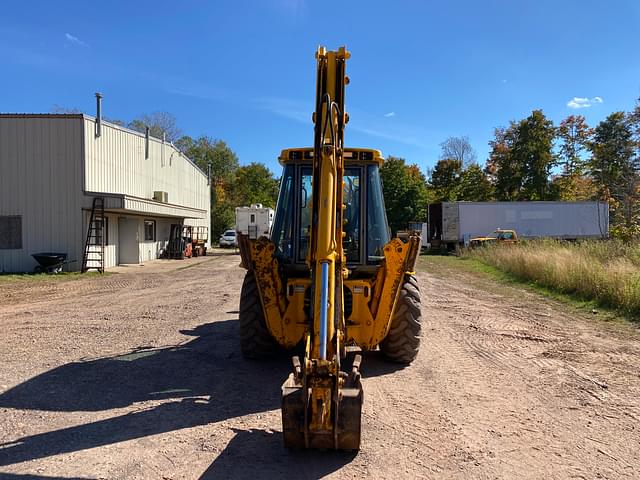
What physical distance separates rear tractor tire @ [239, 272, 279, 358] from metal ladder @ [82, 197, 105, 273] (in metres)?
15.7

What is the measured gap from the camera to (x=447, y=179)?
5481cm

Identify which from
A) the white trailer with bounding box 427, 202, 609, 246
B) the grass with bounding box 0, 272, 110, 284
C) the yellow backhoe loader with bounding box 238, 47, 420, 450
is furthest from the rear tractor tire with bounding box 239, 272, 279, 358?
the white trailer with bounding box 427, 202, 609, 246

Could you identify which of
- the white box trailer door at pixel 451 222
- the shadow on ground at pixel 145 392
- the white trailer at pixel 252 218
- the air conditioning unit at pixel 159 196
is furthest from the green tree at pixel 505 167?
the shadow on ground at pixel 145 392

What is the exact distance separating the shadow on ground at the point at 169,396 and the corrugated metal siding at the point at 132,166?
15.9 m

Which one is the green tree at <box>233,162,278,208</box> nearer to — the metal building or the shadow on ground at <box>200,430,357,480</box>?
the metal building

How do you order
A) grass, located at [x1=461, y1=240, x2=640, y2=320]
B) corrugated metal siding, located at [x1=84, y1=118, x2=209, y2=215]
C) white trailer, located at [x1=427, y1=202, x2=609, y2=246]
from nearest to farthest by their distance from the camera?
grass, located at [x1=461, y1=240, x2=640, y2=320] < corrugated metal siding, located at [x1=84, y1=118, x2=209, y2=215] < white trailer, located at [x1=427, y1=202, x2=609, y2=246]

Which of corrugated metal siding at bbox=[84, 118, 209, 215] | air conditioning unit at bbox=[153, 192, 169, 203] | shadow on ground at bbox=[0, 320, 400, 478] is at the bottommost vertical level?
shadow on ground at bbox=[0, 320, 400, 478]

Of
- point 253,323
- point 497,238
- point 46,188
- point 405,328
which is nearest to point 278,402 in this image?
point 253,323

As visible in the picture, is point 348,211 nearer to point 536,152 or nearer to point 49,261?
point 49,261

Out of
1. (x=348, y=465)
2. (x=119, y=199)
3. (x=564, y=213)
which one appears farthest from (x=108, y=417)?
(x=564, y=213)

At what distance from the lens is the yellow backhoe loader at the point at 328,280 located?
3.79 meters

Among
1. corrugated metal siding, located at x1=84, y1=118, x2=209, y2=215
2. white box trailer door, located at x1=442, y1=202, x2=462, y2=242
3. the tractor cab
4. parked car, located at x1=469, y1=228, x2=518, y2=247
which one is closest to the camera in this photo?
the tractor cab

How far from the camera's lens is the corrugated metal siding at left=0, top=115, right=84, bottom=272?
19984mm

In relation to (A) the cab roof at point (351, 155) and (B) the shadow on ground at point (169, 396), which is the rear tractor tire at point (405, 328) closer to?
(B) the shadow on ground at point (169, 396)
